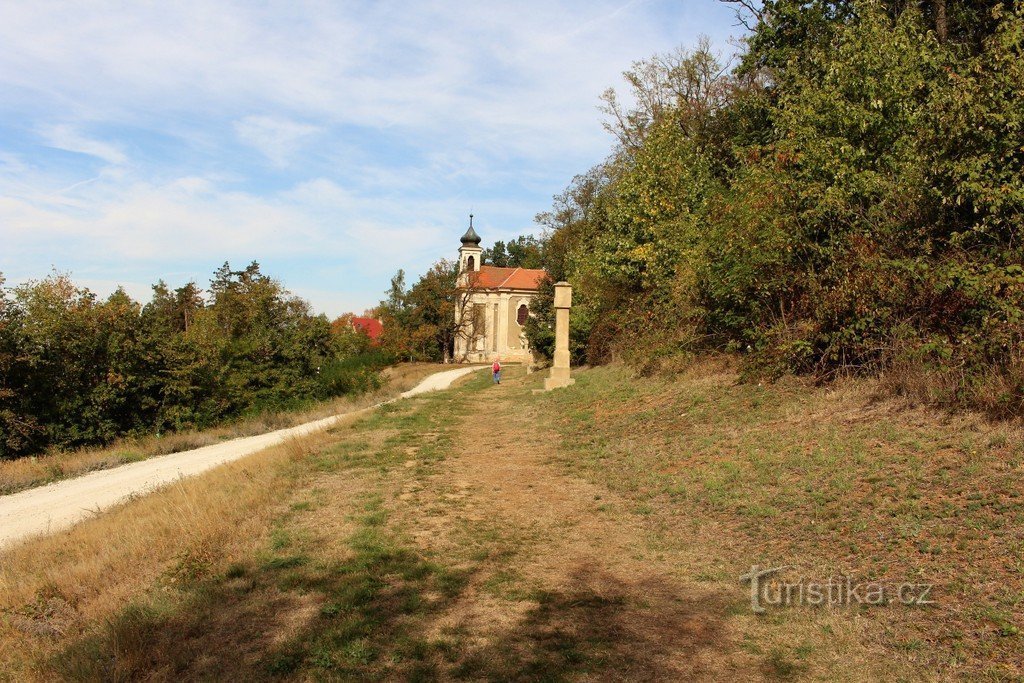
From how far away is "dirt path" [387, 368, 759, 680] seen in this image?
174 inches

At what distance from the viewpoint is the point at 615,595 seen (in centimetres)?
545

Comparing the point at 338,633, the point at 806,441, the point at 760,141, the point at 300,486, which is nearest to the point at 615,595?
Result: the point at 338,633

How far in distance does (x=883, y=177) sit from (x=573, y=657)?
31.6ft

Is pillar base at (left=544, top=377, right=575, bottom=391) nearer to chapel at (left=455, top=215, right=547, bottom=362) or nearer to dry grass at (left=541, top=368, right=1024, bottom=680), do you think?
dry grass at (left=541, top=368, right=1024, bottom=680)

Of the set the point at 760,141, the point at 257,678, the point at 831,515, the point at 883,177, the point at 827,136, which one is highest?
the point at 760,141

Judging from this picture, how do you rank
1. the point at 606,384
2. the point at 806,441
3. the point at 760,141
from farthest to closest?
the point at 760,141 → the point at 606,384 → the point at 806,441

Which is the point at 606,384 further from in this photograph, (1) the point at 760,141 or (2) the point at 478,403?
(1) the point at 760,141

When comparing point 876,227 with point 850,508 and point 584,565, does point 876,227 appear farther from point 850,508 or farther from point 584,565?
point 584,565

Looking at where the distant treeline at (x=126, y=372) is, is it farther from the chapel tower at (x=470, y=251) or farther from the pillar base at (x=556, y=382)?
the chapel tower at (x=470, y=251)

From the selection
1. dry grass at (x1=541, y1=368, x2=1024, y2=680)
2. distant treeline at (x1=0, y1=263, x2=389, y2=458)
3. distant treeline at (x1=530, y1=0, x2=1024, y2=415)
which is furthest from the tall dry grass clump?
distant treeline at (x1=0, y1=263, x2=389, y2=458)

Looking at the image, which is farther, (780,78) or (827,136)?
(780,78)

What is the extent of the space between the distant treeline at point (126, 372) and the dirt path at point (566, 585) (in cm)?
2322

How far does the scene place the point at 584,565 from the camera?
6199mm

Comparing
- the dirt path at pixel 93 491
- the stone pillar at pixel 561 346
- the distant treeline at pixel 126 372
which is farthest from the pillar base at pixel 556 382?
the distant treeline at pixel 126 372
